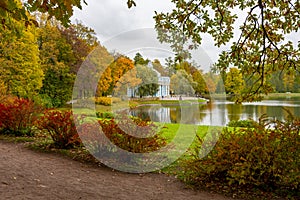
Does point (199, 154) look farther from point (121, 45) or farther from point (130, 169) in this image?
point (121, 45)

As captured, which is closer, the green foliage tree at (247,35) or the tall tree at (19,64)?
the green foliage tree at (247,35)

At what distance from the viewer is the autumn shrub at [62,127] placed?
6.44 m

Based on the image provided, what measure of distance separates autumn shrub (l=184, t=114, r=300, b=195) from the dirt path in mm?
414

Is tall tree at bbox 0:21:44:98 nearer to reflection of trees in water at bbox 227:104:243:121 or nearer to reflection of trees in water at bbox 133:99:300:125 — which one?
reflection of trees in water at bbox 133:99:300:125

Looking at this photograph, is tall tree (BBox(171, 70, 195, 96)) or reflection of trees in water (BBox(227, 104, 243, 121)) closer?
tall tree (BBox(171, 70, 195, 96))

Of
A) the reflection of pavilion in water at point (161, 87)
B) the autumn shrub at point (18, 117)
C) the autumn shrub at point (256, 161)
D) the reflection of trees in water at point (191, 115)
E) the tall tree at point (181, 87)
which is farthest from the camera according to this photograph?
the reflection of trees in water at point (191, 115)

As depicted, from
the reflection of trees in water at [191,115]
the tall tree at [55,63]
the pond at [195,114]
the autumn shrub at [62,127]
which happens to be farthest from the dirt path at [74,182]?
the tall tree at [55,63]

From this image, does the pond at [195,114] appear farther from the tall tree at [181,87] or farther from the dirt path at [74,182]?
the dirt path at [74,182]

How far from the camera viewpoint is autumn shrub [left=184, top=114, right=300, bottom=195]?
4.22 m

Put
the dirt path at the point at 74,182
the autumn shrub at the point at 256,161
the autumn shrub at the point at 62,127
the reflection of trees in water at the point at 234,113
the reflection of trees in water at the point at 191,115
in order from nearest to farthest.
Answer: the dirt path at the point at 74,182 < the autumn shrub at the point at 256,161 < the autumn shrub at the point at 62,127 < the reflection of trees in water at the point at 191,115 < the reflection of trees in water at the point at 234,113

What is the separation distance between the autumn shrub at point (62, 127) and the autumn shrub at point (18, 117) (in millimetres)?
1431

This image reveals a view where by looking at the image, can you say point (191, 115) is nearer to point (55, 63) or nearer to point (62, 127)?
point (62, 127)

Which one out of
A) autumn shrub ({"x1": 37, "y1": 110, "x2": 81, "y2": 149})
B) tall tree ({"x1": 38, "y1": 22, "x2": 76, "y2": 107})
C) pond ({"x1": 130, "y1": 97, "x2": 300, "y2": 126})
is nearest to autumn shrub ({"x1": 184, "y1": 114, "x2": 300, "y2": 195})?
pond ({"x1": 130, "y1": 97, "x2": 300, "y2": 126})

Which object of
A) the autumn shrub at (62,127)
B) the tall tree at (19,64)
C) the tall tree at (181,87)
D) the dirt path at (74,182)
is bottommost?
the dirt path at (74,182)
